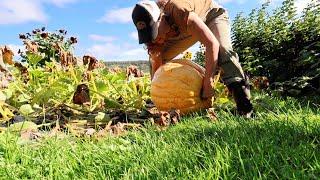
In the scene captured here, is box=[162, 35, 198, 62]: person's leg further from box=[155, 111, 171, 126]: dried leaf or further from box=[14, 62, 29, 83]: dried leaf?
box=[14, 62, 29, 83]: dried leaf

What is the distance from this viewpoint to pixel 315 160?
2.18 m

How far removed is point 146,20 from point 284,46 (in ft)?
14.5

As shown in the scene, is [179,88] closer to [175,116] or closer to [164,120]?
[175,116]

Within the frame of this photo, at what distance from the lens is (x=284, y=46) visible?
7848mm

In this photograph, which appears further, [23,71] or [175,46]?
Result: [23,71]

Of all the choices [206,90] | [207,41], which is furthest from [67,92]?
[207,41]

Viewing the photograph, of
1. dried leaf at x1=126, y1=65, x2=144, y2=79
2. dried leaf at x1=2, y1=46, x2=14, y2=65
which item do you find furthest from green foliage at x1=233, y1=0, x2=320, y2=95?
dried leaf at x1=2, y1=46, x2=14, y2=65

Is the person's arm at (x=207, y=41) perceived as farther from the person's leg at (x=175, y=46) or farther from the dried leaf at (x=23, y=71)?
the dried leaf at (x=23, y=71)

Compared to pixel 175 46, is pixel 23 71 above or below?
below

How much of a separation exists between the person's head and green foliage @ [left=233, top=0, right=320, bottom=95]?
8.49 feet

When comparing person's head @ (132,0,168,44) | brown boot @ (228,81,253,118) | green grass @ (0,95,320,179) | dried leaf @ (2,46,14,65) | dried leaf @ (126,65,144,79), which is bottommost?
green grass @ (0,95,320,179)

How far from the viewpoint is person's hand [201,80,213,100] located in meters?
4.05

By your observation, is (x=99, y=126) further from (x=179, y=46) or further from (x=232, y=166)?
(x=232, y=166)

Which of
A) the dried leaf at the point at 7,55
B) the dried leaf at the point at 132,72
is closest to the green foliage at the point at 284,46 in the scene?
the dried leaf at the point at 132,72
